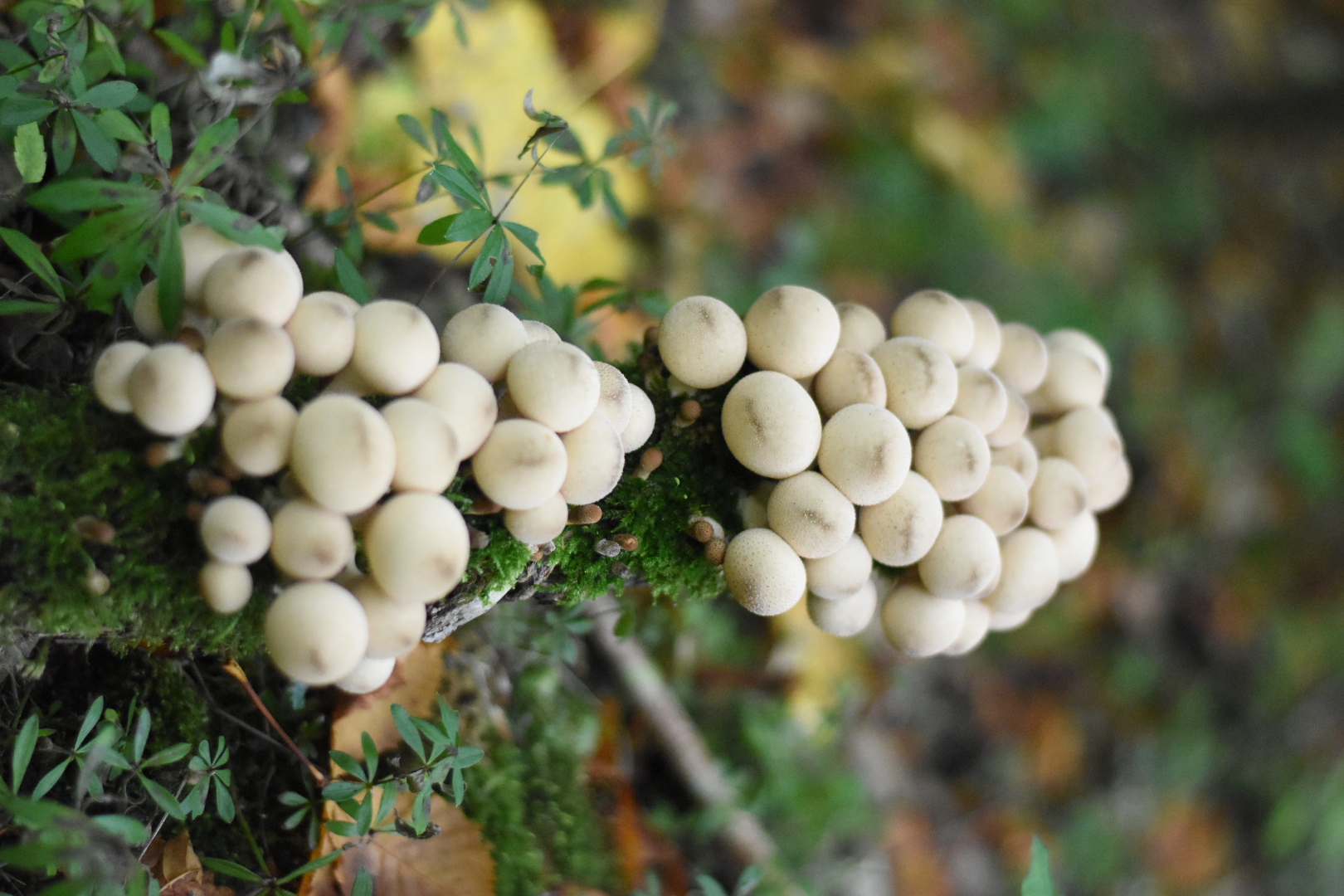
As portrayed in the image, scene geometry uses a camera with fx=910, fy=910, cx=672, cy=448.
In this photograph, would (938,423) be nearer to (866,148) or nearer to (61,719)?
(61,719)

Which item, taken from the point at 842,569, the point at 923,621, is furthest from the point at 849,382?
the point at 923,621

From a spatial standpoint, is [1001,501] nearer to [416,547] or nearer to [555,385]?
[555,385]

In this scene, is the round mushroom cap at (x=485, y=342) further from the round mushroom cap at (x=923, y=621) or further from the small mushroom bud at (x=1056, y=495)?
the small mushroom bud at (x=1056, y=495)

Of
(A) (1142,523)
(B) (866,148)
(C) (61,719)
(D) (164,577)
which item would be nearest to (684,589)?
(D) (164,577)

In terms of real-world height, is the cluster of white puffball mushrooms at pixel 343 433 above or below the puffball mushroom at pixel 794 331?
below

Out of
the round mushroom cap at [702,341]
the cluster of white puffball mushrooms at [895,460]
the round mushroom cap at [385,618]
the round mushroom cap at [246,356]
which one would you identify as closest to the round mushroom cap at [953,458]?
the cluster of white puffball mushrooms at [895,460]

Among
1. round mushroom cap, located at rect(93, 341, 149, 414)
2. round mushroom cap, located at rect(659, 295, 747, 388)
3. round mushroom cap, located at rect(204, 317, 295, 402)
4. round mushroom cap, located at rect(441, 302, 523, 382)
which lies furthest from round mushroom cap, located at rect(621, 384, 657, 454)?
round mushroom cap, located at rect(93, 341, 149, 414)
